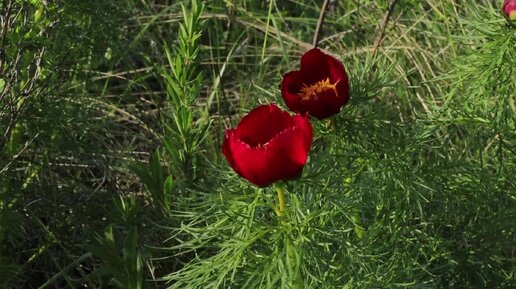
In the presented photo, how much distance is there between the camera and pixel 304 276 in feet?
5.49

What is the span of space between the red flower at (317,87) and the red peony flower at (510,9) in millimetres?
340

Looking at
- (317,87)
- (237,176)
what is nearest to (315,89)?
(317,87)

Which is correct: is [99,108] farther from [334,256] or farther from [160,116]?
[334,256]

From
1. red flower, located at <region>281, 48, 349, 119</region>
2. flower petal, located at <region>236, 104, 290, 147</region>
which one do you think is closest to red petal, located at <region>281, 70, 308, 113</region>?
red flower, located at <region>281, 48, 349, 119</region>

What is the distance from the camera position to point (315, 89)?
1.78 meters

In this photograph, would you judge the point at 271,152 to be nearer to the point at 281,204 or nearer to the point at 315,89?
the point at 281,204

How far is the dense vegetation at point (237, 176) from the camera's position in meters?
1.68

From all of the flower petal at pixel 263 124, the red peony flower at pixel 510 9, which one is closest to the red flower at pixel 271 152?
the flower petal at pixel 263 124

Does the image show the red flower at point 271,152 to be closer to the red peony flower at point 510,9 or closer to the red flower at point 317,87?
the red flower at point 317,87

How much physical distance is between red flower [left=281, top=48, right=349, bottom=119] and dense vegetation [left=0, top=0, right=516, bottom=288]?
72mm

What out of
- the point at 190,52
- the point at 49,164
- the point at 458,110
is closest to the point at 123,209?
the point at 190,52

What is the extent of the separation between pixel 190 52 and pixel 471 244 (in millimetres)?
672

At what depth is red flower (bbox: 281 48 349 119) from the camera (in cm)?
174

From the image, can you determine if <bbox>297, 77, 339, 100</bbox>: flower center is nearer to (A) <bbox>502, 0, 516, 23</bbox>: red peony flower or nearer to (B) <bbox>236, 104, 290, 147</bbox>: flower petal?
(B) <bbox>236, 104, 290, 147</bbox>: flower petal
